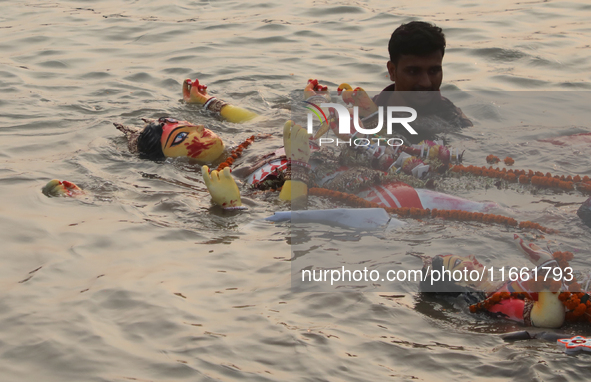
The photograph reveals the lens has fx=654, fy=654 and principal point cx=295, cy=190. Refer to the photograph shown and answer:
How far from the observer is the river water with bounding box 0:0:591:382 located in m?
2.90

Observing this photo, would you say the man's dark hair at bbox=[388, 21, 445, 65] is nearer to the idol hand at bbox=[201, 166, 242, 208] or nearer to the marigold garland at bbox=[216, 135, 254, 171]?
the marigold garland at bbox=[216, 135, 254, 171]

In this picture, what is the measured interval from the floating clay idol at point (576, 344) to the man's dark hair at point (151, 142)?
3.72 metres

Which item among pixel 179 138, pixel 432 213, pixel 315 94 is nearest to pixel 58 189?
pixel 179 138

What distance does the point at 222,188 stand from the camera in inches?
181

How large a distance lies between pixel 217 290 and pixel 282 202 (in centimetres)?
130

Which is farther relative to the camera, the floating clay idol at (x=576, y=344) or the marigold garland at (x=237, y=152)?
the marigold garland at (x=237, y=152)

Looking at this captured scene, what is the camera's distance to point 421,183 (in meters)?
4.17

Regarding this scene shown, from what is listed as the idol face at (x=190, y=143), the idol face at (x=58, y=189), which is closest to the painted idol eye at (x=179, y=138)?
the idol face at (x=190, y=143)

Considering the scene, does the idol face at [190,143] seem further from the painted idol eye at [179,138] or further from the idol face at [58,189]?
the idol face at [58,189]

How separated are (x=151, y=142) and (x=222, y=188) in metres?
1.29

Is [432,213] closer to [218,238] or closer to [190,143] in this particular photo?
[218,238]

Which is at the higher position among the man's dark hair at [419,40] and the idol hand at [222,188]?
the man's dark hair at [419,40]

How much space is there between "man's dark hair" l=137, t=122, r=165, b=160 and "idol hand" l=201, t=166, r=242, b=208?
3.69 feet

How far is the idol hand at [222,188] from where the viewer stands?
4.59m
